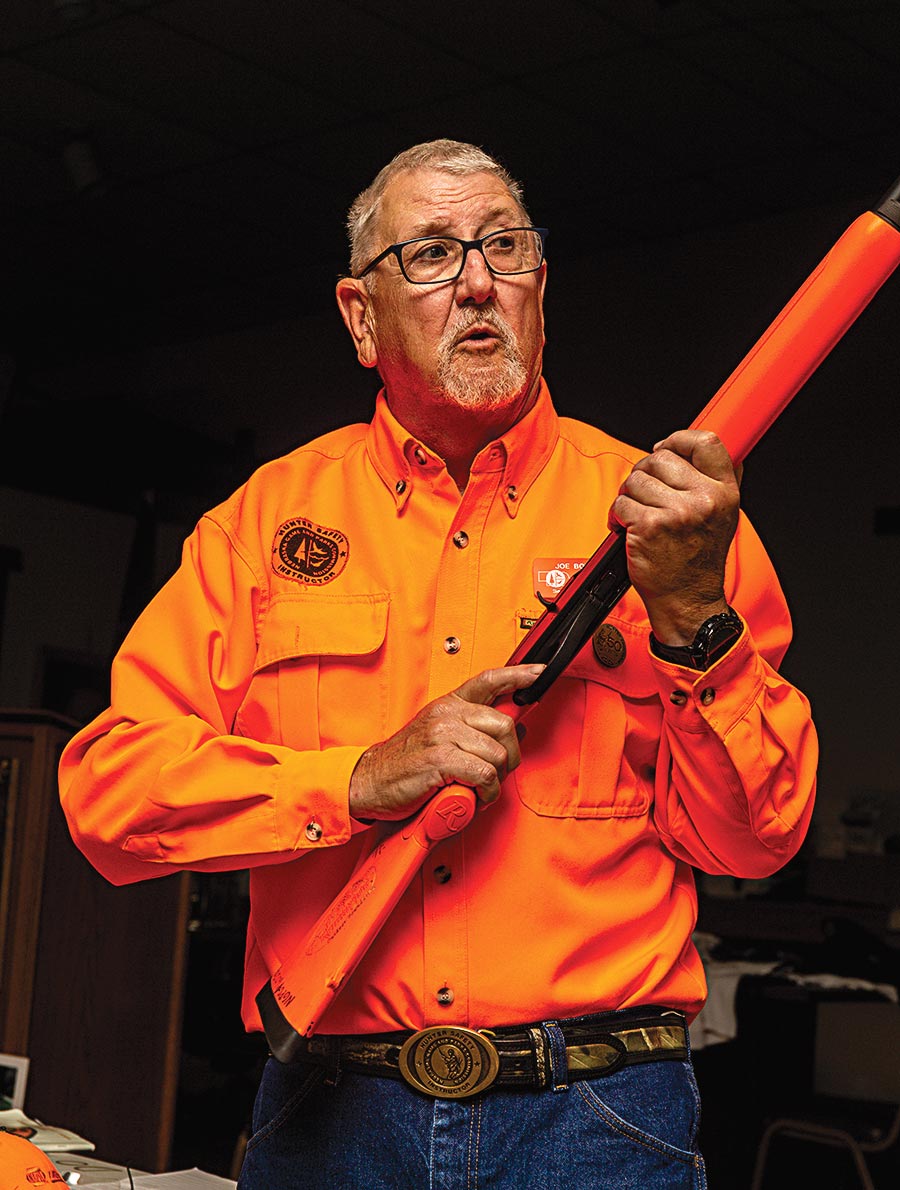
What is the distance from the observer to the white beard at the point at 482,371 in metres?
1.51

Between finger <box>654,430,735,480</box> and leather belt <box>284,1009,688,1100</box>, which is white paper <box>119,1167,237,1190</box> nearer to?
leather belt <box>284,1009,688,1100</box>

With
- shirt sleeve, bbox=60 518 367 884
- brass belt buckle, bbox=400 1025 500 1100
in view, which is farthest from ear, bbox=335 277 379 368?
brass belt buckle, bbox=400 1025 500 1100

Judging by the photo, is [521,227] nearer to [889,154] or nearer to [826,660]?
[889,154]

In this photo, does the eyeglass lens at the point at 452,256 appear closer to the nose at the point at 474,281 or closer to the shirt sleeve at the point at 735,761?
the nose at the point at 474,281

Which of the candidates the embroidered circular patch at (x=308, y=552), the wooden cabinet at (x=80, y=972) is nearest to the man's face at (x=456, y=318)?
the embroidered circular patch at (x=308, y=552)

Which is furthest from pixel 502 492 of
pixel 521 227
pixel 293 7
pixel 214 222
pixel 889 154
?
pixel 214 222

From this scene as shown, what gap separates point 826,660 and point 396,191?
237 inches

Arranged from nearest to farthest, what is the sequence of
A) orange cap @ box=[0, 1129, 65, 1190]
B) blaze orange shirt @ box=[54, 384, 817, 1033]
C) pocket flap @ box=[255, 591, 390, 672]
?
orange cap @ box=[0, 1129, 65, 1190]
blaze orange shirt @ box=[54, 384, 817, 1033]
pocket flap @ box=[255, 591, 390, 672]

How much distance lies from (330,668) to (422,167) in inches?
21.7

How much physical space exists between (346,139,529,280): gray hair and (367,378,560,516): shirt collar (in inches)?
7.4

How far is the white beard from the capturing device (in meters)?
1.51

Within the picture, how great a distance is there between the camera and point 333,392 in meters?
8.12

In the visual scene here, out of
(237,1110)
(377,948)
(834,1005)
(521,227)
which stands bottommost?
(237,1110)

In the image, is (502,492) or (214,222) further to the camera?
(214,222)
